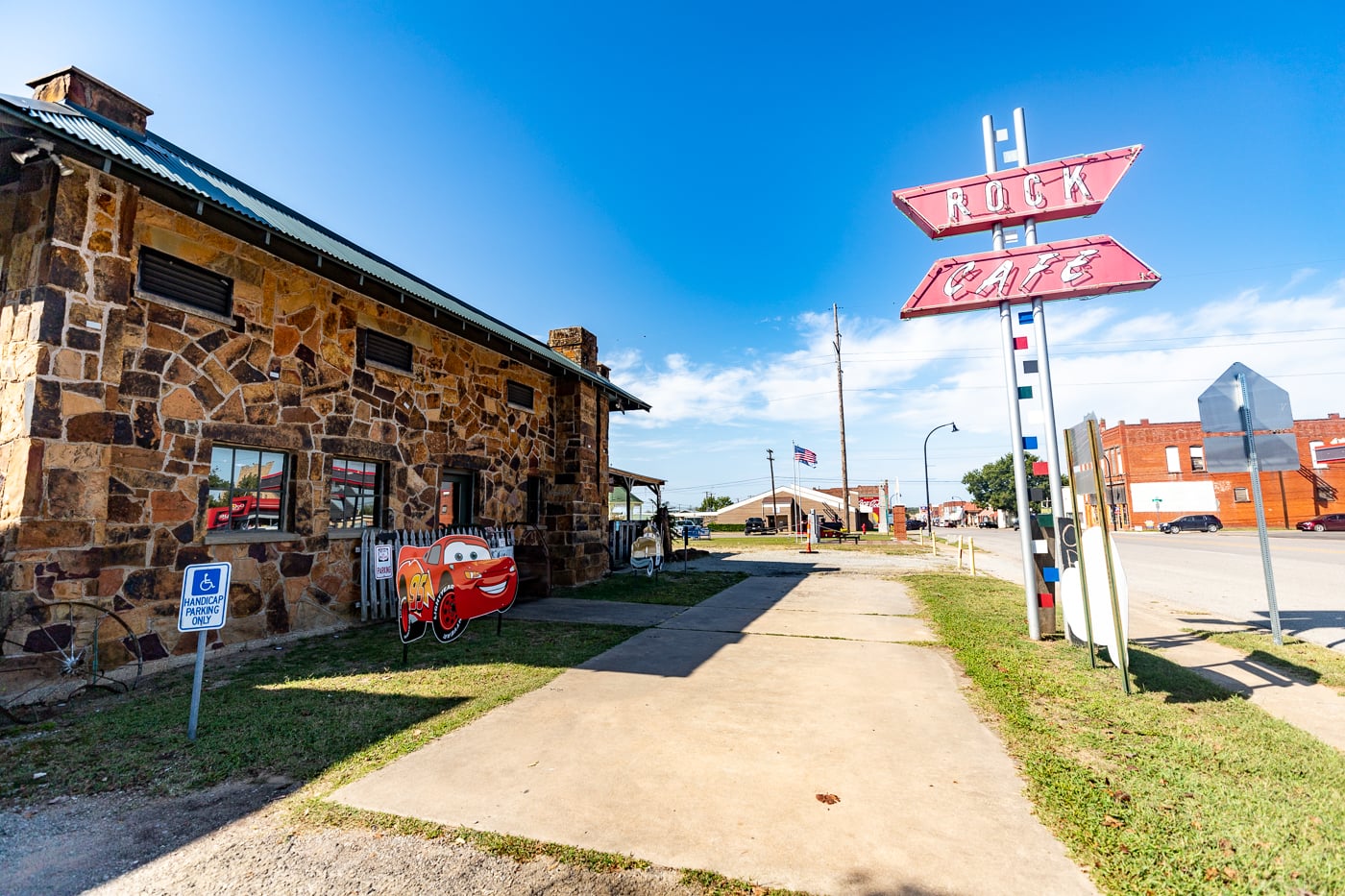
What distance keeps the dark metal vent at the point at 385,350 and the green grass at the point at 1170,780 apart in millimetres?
9232

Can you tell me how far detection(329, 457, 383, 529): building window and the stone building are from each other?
0.04 m

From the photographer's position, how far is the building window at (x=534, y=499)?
1340 centimetres

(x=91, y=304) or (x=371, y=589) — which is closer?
(x=91, y=304)

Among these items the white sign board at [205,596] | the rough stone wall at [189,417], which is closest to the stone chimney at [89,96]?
the rough stone wall at [189,417]

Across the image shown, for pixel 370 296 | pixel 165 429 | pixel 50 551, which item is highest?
pixel 370 296

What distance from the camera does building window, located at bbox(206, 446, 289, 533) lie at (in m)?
7.10

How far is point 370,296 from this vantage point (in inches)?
359

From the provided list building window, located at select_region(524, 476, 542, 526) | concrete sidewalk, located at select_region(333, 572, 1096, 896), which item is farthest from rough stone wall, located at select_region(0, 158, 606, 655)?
concrete sidewalk, located at select_region(333, 572, 1096, 896)

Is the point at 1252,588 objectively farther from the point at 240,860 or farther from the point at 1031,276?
the point at 240,860

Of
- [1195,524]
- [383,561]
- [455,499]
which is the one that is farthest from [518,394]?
[1195,524]

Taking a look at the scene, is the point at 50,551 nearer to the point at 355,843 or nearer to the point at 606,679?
the point at 355,843

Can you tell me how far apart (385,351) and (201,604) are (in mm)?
5799

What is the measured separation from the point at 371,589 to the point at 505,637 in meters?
2.49

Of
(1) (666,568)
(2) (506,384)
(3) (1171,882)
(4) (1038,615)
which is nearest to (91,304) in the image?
(2) (506,384)
